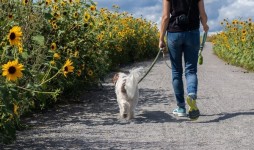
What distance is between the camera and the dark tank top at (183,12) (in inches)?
221

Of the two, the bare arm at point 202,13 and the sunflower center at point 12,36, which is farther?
the bare arm at point 202,13

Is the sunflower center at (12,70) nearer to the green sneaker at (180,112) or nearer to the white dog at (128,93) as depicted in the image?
the white dog at (128,93)

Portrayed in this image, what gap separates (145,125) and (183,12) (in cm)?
149

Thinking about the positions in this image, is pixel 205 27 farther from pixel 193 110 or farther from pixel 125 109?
pixel 125 109

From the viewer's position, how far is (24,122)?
17.5 ft

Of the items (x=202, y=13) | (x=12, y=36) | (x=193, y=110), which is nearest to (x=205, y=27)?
(x=202, y=13)

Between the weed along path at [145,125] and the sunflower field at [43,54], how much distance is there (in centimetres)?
25

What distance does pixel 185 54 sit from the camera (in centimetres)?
580

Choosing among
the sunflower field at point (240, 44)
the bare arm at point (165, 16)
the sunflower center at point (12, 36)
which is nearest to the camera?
the sunflower center at point (12, 36)

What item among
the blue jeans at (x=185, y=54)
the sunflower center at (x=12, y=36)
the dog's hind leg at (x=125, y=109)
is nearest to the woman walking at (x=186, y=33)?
the blue jeans at (x=185, y=54)

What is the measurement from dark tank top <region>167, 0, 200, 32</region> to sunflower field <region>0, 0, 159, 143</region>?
1.39 m

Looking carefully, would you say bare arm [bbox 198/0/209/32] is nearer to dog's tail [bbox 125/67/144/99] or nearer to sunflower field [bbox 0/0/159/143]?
dog's tail [bbox 125/67/144/99]

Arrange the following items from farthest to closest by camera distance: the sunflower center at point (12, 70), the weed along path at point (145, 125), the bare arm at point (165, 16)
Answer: the bare arm at point (165, 16) < the weed along path at point (145, 125) < the sunflower center at point (12, 70)

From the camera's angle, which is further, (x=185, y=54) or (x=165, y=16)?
(x=185, y=54)
